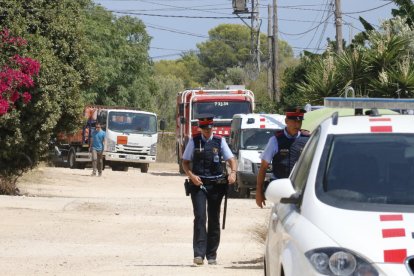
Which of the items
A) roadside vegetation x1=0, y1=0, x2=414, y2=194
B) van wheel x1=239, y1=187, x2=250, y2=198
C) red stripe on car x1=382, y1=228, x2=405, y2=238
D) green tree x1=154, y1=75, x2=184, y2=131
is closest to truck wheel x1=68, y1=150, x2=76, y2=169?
roadside vegetation x1=0, y1=0, x2=414, y2=194

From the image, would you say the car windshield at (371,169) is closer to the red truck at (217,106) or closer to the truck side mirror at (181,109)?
the red truck at (217,106)

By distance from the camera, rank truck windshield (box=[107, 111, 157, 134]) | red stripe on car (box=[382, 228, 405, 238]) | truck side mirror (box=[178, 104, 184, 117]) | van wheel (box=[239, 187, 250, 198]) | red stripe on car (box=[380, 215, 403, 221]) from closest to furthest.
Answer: red stripe on car (box=[382, 228, 405, 238]), red stripe on car (box=[380, 215, 403, 221]), van wheel (box=[239, 187, 250, 198]), truck side mirror (box=[178, 104, 184, 117]), truck windshield (box=[107, 111, 157, 134])

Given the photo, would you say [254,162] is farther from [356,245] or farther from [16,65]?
[356,245]

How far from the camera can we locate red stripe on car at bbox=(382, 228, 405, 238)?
6070mm

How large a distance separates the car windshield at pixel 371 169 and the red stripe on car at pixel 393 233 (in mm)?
566

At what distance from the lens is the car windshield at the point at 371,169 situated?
6820mm

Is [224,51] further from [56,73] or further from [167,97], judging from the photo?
[56,73]

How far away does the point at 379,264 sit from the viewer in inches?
231

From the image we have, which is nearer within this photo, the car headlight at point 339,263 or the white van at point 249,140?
the car headlight at point 339,263

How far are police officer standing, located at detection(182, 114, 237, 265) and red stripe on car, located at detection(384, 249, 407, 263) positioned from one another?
6.88m

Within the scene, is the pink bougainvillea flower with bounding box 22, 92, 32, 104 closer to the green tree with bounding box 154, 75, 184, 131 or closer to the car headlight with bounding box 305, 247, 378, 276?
the car headlight with bounding box 305, 247, 378, 276

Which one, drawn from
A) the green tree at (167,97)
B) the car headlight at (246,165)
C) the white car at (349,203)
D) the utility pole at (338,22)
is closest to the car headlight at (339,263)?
the white car at (349,203)

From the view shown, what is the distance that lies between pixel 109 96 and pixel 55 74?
40.9 m

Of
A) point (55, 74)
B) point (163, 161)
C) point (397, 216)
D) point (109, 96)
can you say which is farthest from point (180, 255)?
point (109, 96)
